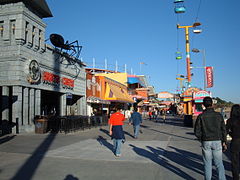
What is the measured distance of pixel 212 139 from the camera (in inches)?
181

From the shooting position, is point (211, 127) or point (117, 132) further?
point (117, 132)

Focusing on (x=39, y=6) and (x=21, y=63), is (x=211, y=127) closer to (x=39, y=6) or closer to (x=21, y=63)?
(x=21, y=63)

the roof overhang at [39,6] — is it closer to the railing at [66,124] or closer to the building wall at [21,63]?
the building wall at [21,63]

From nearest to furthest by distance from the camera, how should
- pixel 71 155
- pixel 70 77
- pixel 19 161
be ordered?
pixel 19 161 < pixel 71 155 < pixel 70 77

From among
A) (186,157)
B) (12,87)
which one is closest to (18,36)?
(12,87)

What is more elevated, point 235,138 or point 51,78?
point 51,78

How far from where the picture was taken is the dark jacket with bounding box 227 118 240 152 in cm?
497

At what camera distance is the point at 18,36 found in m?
14.7

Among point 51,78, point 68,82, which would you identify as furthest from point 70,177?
point 68,82

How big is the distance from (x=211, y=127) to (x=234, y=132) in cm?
80

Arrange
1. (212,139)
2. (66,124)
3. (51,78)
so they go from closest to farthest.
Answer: (212,139), (66,124), (51,78)

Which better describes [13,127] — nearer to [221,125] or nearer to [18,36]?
[18,36]

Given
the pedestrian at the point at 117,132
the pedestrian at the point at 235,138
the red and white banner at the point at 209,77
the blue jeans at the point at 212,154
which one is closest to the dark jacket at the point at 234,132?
the pedestrian at the point at 235,138

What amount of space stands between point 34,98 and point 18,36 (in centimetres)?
408
